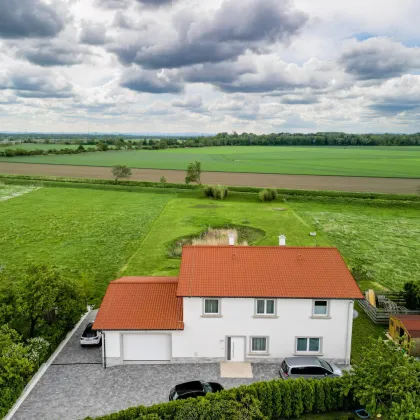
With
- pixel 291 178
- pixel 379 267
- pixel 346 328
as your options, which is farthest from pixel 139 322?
pixel 291 178

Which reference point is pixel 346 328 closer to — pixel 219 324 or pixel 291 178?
pixel 219 324

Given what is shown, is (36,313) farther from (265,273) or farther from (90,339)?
(265,273)

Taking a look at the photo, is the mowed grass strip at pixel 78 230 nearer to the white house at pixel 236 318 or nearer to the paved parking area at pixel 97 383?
the paved parking area at pixel 97 383

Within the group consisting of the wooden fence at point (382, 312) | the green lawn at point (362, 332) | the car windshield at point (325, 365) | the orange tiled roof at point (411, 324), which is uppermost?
the orange tiled roof at point (411, 324)

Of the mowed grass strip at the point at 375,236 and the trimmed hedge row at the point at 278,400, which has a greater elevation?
the trimmed hedge row at the point at 278,400

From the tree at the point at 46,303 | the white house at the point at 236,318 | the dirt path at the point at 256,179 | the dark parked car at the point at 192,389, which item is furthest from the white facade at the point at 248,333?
the dirt path at the point at 256,179

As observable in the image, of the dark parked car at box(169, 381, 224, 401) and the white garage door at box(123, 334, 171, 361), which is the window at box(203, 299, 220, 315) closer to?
the white garage door at box(123, 334, 171, 361)

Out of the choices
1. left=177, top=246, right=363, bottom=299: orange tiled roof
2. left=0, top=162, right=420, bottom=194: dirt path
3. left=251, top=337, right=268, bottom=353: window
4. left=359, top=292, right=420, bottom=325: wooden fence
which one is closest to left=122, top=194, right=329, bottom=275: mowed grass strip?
left=177, top=246, right=363, bottom=299: orange tiled roof
